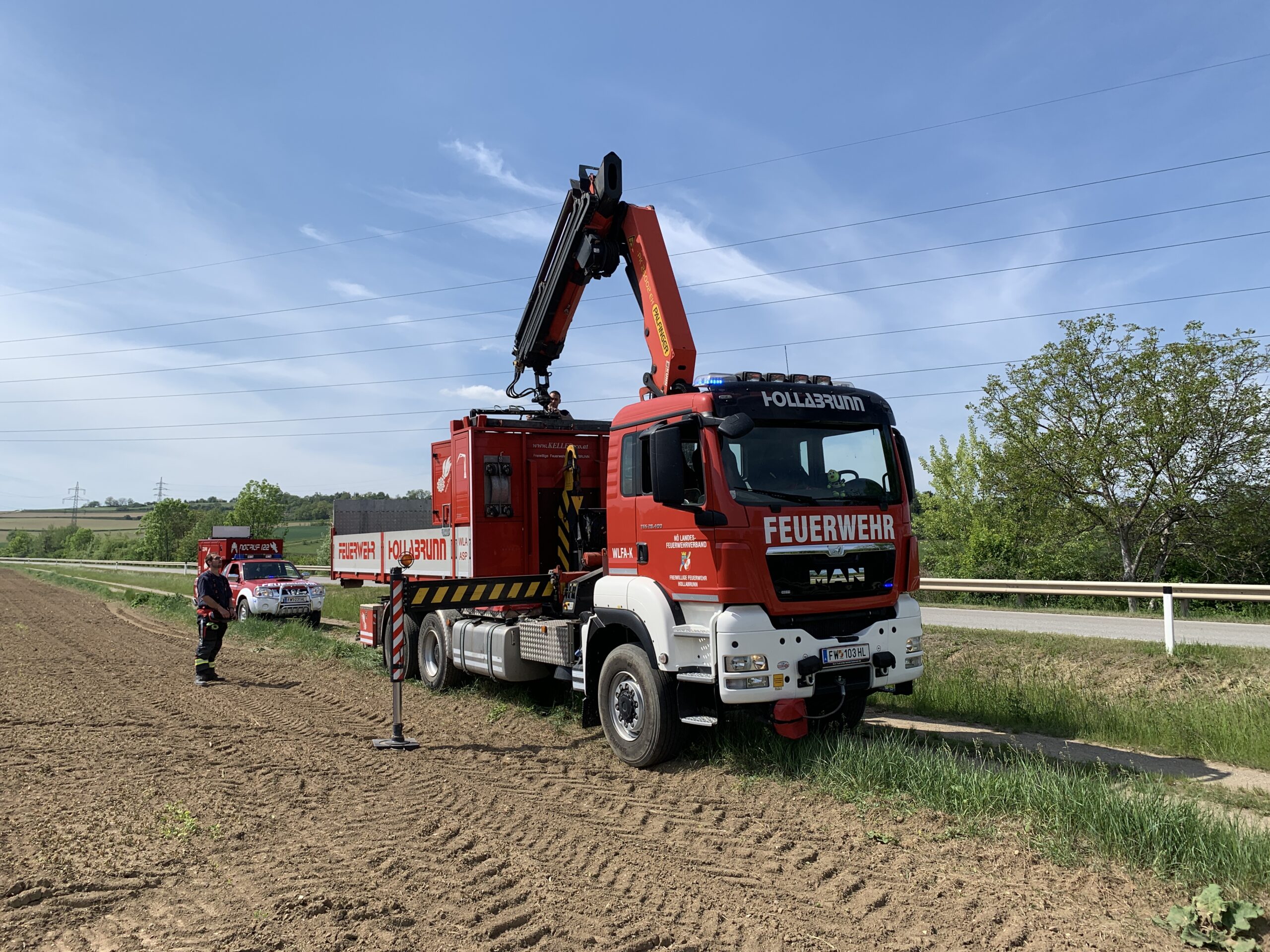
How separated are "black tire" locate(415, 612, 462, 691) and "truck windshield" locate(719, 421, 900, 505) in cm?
582

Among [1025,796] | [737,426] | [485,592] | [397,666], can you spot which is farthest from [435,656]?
[1025,796]

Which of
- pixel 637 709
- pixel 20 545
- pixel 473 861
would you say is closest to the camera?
pixel 473 861

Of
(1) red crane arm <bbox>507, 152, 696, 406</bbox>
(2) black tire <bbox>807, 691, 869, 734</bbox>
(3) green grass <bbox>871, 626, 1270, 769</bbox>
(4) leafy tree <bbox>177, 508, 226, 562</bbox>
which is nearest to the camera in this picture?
(2) black tire <bbox>807, 691, 869, 734</bbox>

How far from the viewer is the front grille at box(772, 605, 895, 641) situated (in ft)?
22.1

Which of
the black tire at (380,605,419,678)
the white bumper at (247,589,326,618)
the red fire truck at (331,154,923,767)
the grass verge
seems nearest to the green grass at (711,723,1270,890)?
the grass verge

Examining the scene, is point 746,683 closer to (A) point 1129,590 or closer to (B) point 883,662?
(B) point 883,662

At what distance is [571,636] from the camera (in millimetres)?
8711

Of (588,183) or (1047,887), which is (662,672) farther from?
(588,183)

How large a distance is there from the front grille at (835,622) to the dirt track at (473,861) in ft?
4.17

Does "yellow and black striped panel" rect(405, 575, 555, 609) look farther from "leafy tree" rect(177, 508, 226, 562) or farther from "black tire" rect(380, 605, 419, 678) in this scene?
"leafy tree" rect(177, 508, 226, 562)

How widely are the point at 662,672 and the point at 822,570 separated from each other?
1.56 metres

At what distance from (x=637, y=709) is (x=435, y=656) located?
16.7ft

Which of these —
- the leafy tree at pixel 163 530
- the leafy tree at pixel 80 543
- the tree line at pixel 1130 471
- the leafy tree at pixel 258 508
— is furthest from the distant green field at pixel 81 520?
the tree line at pixel 1130 471

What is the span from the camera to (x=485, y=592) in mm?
10000
